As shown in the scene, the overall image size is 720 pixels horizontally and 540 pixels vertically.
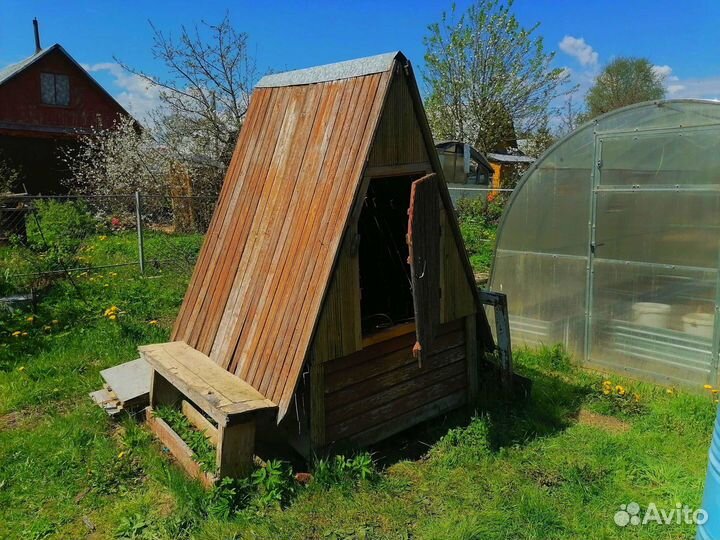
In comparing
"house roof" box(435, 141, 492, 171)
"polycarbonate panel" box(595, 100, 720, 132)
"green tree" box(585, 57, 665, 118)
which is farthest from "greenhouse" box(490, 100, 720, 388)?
"green tree" box(585, 57, 665, 118)

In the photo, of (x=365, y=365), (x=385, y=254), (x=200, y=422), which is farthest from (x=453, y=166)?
(x=200, y=422)

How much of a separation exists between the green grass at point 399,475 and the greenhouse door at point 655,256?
1.71 feet

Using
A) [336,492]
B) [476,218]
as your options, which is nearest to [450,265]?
[336,492]

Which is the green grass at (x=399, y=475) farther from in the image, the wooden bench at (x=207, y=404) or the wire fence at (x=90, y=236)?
the wire fence at (x=90, y=236)

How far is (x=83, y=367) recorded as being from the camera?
19.3 feet

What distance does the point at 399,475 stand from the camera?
158 inches

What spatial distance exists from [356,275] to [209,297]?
1.52 m

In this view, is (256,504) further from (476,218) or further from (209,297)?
(476,218)

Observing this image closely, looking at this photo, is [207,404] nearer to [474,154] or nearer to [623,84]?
[474,154]

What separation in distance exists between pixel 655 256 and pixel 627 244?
327 millimetres

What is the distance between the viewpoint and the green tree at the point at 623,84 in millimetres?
36406

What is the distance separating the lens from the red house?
771 inches

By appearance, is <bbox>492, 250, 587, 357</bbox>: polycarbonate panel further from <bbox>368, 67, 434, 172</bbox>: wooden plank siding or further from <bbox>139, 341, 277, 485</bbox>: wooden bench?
<bbox>139, 341, 277, 485</bbox>: wooden bench

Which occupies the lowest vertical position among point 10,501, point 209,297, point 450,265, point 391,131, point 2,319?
point 10,501
